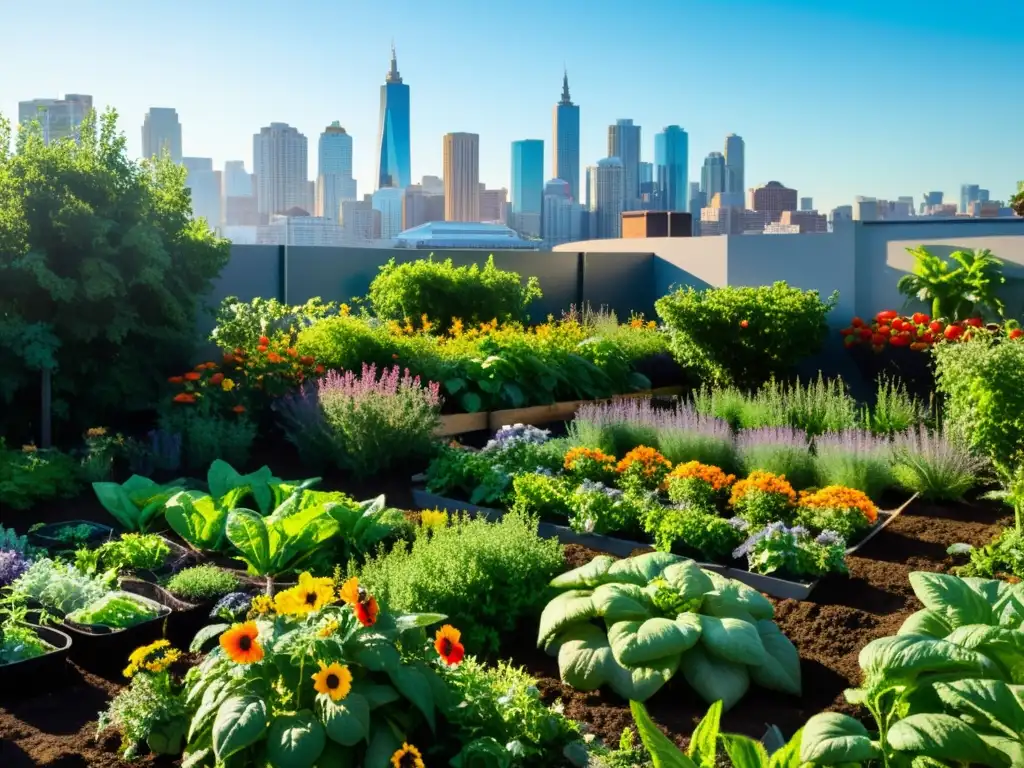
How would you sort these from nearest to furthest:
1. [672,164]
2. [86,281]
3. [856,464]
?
[856,464] < [86,281] < [672,164]

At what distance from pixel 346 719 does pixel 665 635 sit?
4.23 feet

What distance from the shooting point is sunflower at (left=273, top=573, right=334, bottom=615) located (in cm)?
301

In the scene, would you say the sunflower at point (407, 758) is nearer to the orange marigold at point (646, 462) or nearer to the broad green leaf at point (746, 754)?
the broad green leaf at point (746, 754)

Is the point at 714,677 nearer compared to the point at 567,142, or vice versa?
the point at 714,677

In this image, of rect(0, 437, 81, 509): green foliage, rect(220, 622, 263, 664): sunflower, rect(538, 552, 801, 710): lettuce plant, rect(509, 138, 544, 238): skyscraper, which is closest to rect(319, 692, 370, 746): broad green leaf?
rect(220, 622, 263, 664): sunflower

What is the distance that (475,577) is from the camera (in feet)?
13.9

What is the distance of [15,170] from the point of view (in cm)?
791

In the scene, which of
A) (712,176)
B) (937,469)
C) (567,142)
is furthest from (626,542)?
(567,142)

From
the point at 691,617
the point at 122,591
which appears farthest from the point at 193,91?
the point at 691,617

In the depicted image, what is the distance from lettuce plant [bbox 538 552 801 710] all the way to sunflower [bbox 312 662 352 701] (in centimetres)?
117

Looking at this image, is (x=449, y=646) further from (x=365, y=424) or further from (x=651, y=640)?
(x=365, y=424)

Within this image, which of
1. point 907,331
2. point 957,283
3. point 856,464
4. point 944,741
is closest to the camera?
point 944,741

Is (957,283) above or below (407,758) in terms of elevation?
above

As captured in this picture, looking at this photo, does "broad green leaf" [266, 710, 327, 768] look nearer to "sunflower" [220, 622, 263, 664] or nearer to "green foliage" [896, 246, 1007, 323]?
"sunflower" [220, 622, 263, 664]
